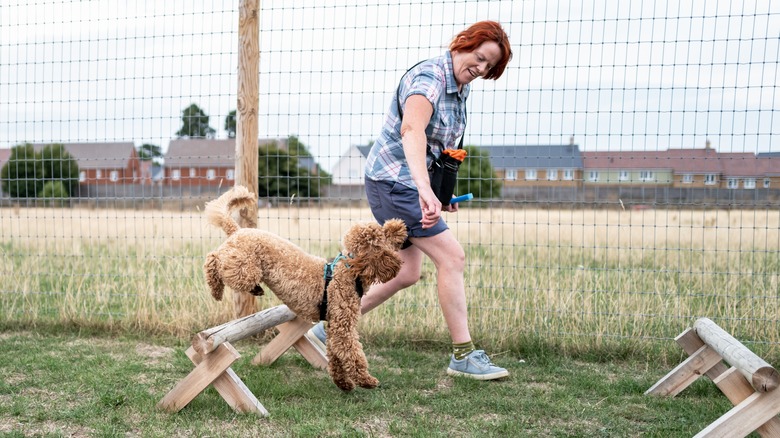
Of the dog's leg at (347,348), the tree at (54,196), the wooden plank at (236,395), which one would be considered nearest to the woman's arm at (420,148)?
the dog's leg at (347,348)

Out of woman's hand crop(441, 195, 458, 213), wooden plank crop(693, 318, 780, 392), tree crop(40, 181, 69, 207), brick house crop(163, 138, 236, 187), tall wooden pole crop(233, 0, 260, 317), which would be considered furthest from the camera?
tree crop(40, 181, 69, 207)

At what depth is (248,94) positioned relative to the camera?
5.11m

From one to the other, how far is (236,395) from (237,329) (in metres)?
0.35

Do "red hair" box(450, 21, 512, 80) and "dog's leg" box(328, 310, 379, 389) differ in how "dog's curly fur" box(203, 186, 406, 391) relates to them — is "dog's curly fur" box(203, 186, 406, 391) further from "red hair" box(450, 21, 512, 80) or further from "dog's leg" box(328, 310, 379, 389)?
"red hair" box(450, 21, 512, 80)

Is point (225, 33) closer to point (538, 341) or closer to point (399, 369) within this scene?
point (399, 369)

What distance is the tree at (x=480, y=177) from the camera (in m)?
5.23

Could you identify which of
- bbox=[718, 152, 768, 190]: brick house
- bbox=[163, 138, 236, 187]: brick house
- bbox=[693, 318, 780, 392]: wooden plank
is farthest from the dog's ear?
bbox=[718, 152, 768, 190]: brick house

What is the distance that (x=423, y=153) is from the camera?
11.5 feet

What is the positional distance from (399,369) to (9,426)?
7.64 feet

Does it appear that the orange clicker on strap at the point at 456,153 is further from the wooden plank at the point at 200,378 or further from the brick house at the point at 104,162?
the brick house at the point at 104,162

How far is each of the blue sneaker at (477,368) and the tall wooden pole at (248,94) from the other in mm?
1936

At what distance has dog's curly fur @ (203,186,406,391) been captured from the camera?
3254 mm

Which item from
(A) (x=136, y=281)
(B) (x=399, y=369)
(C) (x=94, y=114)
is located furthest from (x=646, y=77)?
(A) (x=136, y=281)

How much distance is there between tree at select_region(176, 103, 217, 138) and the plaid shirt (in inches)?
87.0
